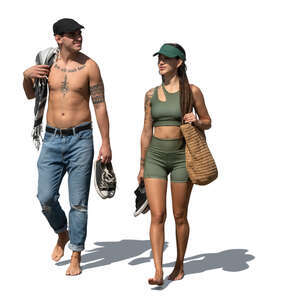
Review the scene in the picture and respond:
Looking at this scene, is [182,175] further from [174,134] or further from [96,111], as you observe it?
[96,111]

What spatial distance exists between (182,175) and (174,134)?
20.7 inches

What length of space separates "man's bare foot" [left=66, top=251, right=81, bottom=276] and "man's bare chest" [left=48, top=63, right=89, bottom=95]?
7.26 feet


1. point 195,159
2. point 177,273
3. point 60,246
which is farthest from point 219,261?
point 60,246

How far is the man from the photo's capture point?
9406mm

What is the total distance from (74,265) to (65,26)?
126 inches

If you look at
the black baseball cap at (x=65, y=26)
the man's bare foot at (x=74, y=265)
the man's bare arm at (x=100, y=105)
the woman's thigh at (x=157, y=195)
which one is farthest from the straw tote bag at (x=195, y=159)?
the man's bare foot at (x=74, y=265)

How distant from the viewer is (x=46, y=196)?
9688 millimetres

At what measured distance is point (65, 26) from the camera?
367 inches

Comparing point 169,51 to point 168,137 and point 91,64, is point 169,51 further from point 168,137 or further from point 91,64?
point 91,64

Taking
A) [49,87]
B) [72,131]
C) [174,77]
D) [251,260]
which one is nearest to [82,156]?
[72,131]

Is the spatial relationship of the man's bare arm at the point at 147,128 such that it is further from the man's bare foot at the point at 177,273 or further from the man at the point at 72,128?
the man's bare foot at the point at 177,273

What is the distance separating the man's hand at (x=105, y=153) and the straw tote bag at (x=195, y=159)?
1.20 meters

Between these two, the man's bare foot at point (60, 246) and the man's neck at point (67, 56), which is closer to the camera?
the man's neck at point (67, 56)

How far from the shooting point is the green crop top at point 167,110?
8.91 m
